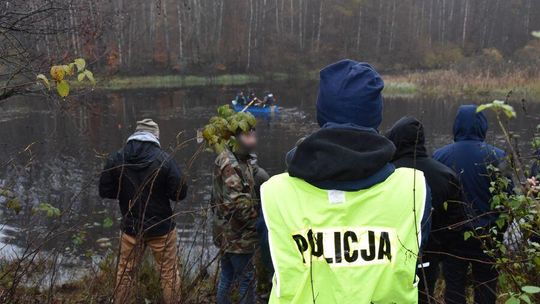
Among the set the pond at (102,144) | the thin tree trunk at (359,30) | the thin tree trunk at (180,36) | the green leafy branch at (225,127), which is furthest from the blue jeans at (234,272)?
the thin tree trunk at (359,30)

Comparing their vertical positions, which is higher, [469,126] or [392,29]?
[469,126]

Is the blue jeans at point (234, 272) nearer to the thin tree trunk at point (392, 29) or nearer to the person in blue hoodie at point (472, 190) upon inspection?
the person in blue hoodie at point (472, 190)

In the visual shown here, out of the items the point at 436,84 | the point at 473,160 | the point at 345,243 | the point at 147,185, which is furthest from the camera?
the point at 436,84

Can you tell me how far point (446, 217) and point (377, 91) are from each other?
5.68 ft

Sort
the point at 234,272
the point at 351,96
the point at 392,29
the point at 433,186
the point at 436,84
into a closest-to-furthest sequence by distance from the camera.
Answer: the point at 351,96
the point at 433,186
the point at 234,272
the point at 436,84
the point at 392,29

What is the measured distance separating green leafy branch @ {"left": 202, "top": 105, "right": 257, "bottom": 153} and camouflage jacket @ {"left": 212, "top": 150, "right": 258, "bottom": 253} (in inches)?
8.0

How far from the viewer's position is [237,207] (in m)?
3.49

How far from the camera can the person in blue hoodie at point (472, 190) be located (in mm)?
3586

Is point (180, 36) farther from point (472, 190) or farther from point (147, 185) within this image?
point (472, 190)

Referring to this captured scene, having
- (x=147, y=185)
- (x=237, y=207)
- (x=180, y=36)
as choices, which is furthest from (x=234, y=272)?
(x=180, y=36)

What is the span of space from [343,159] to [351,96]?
11.1 inches

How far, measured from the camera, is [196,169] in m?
13.1

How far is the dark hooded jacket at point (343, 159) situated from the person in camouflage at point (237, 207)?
5.66ft

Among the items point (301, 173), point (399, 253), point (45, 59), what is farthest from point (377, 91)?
point (45, 59)
